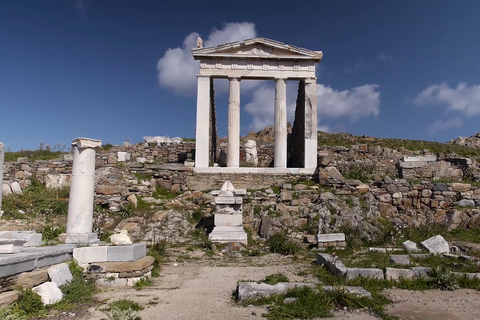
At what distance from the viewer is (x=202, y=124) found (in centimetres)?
1758

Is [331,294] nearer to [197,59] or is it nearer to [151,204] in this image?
[151,204]

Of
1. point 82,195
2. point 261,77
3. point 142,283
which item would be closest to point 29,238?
point 82,195

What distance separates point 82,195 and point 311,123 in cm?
1291

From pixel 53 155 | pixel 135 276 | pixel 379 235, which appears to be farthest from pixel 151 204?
Answer: pixel 53 155

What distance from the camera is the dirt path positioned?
470 cm

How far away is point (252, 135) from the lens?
97.8 feet

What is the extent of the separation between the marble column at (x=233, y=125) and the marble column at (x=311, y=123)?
3535 mm

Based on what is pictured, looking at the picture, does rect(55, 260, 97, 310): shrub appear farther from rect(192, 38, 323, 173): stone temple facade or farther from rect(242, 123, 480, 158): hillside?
rect(242, 123, 480, 158): hillside

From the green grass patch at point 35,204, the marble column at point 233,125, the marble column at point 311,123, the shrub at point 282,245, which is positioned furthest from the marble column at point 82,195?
the marble column at point 311,123

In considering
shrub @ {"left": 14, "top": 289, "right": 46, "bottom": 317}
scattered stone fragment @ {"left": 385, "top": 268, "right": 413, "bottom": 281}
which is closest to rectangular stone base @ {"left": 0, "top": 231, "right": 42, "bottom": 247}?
shrub @ {"left": 14, "top": 289, "right": 46, "bottom": 317}

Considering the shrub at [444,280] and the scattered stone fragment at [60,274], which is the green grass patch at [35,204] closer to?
the scattered stone fragment at [60,274]

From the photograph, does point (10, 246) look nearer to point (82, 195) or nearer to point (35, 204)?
point (82, 195)

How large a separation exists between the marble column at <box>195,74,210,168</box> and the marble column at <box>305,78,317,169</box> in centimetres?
506

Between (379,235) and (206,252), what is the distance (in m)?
5.30
